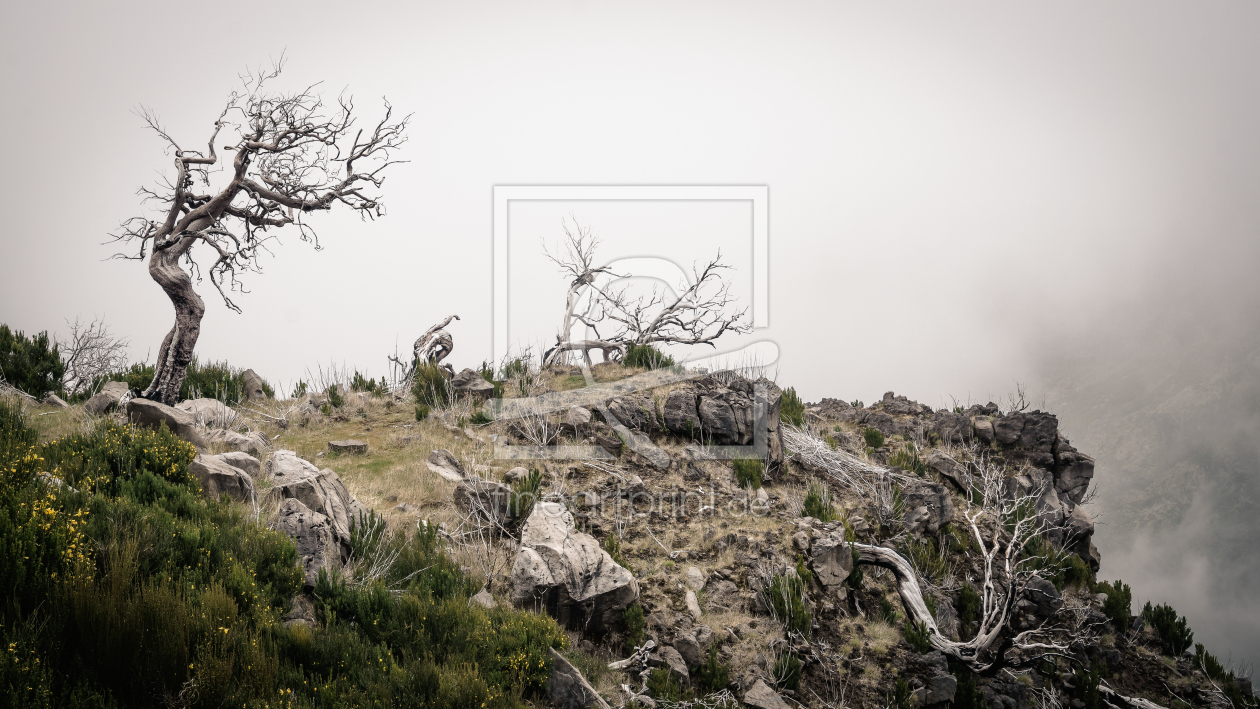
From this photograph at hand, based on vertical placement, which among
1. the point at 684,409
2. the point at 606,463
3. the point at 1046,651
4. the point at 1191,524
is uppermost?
the point at 684,409

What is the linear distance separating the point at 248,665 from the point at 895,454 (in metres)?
10.1

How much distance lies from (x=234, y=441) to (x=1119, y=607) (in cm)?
1284

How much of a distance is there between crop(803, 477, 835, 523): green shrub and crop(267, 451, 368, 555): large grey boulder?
6.09 meters

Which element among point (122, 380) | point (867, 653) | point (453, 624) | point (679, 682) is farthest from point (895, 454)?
point (122, 380)

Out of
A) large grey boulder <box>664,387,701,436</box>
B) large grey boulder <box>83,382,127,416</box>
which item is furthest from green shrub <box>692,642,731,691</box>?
large grey boulder <box>83,382,127,416</box>

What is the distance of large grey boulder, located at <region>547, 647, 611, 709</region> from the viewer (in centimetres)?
479

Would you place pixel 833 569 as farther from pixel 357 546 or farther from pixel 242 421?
pixel 242 421

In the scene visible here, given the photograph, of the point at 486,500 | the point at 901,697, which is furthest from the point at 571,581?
the point at 901,697

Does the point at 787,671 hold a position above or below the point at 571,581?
below

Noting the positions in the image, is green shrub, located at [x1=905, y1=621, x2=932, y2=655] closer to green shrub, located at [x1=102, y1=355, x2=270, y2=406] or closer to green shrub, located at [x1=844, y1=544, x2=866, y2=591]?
green shrub, located at [x1=844, y1=544, x2=866, y2=591]

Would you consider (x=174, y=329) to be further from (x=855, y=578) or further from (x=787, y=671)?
(x=855, y=578)

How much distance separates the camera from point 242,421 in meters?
9.99

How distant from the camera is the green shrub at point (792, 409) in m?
11.3

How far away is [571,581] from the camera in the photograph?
20.2 ft
